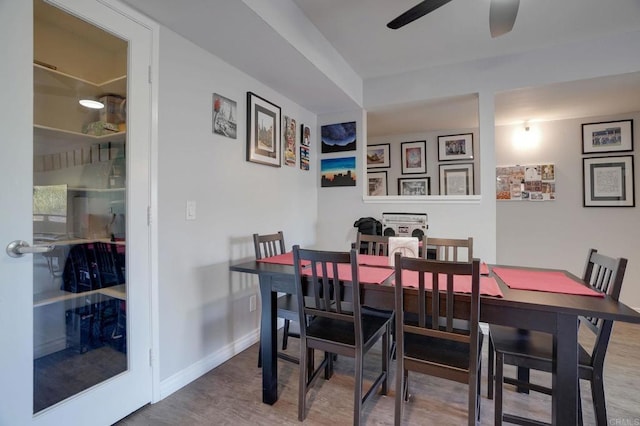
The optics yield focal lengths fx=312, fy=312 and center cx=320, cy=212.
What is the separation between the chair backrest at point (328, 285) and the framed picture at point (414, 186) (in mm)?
3221

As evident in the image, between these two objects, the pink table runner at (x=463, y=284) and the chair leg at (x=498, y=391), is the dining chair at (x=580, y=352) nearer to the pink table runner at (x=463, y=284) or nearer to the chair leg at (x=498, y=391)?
the chair leg at (x=498, y=391)

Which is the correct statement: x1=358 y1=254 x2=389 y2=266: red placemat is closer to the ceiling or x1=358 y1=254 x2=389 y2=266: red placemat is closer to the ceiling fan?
the ceiling fan

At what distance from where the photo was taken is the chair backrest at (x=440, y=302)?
1.29 metres

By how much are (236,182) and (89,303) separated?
1.28m

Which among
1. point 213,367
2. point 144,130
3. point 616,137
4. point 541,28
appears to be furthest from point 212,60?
point 616,137

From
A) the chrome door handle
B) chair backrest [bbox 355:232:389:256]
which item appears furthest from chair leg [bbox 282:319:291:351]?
the chrome door handle

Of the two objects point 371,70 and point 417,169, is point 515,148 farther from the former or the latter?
point 371,70

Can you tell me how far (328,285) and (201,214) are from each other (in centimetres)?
113

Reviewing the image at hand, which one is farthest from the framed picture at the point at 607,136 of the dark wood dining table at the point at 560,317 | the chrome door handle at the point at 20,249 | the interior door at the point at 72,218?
the chrome door handle at the point at 20,249

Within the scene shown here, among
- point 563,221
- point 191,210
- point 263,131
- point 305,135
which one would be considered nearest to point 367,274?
point 191,210

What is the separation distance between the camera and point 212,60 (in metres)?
2.29

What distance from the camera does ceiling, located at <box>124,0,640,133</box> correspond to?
6.28 feet

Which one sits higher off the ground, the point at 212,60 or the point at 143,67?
the point at 212,60

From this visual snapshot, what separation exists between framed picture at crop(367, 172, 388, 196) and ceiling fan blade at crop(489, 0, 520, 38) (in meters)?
3.15
